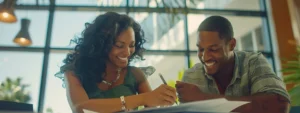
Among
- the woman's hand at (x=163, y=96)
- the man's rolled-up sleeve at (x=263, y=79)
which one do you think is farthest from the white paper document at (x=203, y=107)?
the man's rolled-up sleeve at (x=263, y=79)

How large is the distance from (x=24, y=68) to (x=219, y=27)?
12.5 feet

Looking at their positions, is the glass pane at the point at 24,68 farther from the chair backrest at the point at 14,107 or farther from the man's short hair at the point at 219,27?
the chair backrest at the point at 14,107

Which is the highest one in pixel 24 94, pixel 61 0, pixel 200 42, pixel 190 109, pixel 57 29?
pixel 61 0

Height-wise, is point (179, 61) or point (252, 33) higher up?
point (252, 33)

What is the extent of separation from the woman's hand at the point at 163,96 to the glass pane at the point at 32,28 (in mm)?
3894

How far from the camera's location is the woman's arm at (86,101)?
44.5 inches

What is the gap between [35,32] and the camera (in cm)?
476

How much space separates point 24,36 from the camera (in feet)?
14.6

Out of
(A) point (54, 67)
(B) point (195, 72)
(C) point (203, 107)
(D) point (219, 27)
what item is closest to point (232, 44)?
(D) point (219, 27)

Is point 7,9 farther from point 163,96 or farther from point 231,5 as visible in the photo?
point 231,5

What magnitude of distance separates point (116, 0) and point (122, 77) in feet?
1.04

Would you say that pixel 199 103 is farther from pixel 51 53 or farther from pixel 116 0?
pixel 51 53

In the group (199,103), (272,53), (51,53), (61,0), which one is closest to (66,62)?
(199,103)

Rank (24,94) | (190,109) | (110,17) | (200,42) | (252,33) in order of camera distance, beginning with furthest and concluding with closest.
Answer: (252,33) → (24,94) → (110,17) → (200,42) → (190,109)
